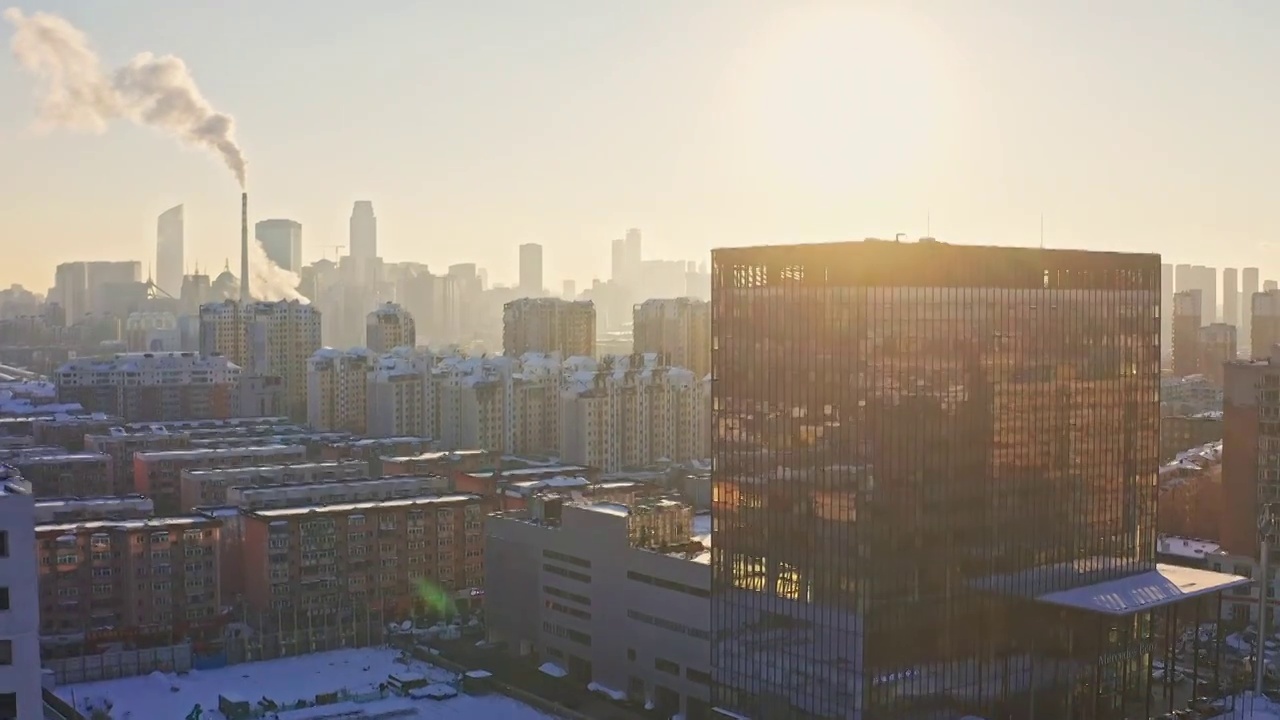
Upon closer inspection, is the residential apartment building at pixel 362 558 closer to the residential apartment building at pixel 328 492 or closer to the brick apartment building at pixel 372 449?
the residential apartment building at pixel 328 492

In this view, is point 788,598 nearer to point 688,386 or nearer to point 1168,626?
point 1168,626

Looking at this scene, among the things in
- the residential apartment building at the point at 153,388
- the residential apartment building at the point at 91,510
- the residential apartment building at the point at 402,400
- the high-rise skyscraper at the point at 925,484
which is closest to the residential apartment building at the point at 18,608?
the high-rise skyscraper at the point at 925,484

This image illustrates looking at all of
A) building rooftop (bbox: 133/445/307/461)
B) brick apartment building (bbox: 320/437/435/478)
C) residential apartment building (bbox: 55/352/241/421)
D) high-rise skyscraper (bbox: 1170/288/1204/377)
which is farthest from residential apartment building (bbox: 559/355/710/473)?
high-rise skyscraper (bbox: 1170/288/1204/377)

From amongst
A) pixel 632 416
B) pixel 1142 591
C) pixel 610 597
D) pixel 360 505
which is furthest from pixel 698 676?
pixel 632 416

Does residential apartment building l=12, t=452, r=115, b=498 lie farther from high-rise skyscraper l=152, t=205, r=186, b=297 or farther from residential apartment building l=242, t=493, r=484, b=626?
high-rise skyscraper l=152, t=205, r=186, b=297

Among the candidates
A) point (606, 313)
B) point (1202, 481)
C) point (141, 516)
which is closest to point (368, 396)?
point (141, 516)

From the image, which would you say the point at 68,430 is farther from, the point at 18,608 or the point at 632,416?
the point at 18,608
